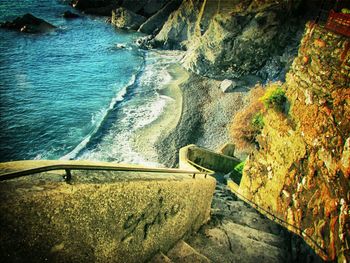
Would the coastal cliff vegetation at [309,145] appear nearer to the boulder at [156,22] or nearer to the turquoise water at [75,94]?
the turquoise water at [75,94]

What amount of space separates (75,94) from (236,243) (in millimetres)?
23522

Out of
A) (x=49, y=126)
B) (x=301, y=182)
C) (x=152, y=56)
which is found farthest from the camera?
(x=152, y=56)

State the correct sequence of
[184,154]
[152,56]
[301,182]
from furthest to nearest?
[152,56], [184,154], [301,182]

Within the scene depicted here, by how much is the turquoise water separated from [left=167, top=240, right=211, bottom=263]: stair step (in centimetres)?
1314

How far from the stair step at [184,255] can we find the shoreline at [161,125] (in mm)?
12328

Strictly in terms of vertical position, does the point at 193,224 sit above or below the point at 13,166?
A: below

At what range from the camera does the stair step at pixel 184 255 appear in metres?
3.81

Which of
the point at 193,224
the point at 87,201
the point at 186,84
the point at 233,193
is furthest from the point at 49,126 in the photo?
the point at 87,201

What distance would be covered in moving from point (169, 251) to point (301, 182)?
4.13 m

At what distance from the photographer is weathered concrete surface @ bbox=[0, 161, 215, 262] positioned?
2090 mm

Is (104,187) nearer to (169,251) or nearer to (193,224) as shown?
(169,251)

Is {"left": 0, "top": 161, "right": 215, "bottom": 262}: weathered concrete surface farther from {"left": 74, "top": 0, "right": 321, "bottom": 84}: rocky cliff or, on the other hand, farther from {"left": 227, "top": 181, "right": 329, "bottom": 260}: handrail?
{"left": 74, "top": 0, "right": 321, "bottom": 84}: rocky cliff

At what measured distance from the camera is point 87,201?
255 centimetres

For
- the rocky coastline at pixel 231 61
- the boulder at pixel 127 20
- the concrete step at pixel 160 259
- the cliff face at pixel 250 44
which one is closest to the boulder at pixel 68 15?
the boulder at pixel 127 20
